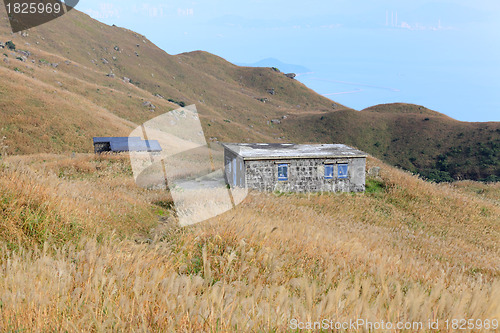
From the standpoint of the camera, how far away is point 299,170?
24.4 meters

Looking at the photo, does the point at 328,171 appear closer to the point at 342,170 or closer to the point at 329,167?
the point at 329,167

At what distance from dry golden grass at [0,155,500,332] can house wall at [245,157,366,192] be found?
11599 mm

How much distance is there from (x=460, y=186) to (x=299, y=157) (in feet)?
87.9

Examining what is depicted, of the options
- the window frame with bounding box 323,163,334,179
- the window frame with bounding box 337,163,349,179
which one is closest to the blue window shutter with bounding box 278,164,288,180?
the window frame with bounding box 323,163,334,179

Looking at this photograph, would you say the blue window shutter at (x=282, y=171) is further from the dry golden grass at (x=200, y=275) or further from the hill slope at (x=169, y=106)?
the hill slope at (x=169, y=106)

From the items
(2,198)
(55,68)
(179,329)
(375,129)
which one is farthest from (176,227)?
(375,129)

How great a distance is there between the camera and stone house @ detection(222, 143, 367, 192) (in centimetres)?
2359

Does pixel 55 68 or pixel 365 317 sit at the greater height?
pixel 55 68

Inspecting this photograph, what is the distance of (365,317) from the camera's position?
2.93 meters

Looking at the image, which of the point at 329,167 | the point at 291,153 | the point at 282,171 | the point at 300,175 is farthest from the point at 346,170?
the point at 282,171

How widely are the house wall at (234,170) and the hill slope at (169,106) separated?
18632mm

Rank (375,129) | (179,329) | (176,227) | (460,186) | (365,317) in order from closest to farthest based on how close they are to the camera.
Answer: (179,329), (365,317), (176,227), (460,186), (375,129)

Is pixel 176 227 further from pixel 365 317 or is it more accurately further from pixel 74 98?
pixel 74 98

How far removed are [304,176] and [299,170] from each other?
612mm
